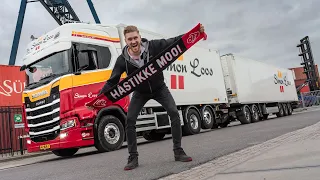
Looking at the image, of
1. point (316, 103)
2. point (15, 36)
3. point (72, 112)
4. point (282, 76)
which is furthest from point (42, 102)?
point (316, 103)

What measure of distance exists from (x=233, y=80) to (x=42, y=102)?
403 inches

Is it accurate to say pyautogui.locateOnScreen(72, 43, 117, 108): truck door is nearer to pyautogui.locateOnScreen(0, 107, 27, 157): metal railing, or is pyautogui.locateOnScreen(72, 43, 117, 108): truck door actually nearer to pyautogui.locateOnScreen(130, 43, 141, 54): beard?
pyautogui.locateOnScreen(130, 43, 141, 54): beard

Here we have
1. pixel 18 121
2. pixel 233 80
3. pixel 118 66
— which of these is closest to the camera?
pixel 118 66

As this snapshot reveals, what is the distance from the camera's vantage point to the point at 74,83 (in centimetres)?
866

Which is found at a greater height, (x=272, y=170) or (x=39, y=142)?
(x=39, y=142)

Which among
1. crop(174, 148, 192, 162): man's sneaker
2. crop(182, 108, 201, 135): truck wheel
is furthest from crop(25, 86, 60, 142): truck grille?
crop(182, 108, 201, 135): truck wheel

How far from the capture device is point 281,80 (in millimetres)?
24109

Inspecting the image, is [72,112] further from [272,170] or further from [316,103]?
[316,103]

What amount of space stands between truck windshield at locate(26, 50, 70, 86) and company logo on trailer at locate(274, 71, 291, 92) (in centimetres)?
1695

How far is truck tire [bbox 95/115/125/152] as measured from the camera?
893cm

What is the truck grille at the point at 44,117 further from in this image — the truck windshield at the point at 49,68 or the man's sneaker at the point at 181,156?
the man's sneaker at the point at 181,156

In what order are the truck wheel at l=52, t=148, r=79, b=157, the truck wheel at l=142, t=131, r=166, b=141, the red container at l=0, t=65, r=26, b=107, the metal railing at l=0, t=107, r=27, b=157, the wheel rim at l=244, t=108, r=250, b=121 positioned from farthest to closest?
the wheel rim at l=244, t=108, r=250, b=121 < the red container at l=0, t=65, r=26, b=107 < the metal railing at l=0, t=107, r=27, b=157 < the truck wheel at l=142, t=131, r=166, b=141 < the truck wheel at l=52, t=148, r=79, b=157

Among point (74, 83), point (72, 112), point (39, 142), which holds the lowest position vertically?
point (39, 142)

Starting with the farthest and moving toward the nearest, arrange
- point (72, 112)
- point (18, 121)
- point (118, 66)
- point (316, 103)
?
point (316, 103), point (18, 121), point (72, 112), point (118, 66)
